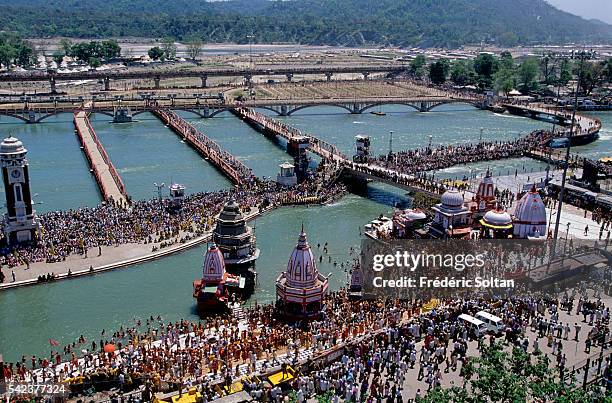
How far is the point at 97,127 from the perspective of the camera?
93.8 m

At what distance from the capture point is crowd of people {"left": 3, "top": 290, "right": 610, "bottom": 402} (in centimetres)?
2739

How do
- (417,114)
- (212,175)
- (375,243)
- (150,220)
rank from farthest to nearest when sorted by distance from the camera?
(417,114) < (212,175) < (150,220) < (375,243)

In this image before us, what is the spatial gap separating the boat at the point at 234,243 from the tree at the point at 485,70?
103 metres

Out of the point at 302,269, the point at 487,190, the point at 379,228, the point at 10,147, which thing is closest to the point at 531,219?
the point at 487,190

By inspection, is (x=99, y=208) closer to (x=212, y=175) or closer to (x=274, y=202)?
(x=274, y=202)

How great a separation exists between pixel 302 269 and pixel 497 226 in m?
15.4

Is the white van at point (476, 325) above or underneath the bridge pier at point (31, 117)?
above

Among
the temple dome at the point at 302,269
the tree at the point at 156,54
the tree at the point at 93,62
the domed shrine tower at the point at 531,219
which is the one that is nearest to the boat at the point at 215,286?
the temple dome at the point at 302,269

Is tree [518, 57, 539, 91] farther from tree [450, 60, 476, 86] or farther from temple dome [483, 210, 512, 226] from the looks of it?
temple dome [483, 210, 512, 226]

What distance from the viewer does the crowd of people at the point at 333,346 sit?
2739cm

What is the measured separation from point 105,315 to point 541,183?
38.0m

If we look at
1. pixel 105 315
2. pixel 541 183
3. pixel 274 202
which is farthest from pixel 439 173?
pixel 105 315

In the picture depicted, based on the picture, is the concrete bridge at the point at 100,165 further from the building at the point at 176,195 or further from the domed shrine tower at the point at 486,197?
the domed shrine tower at the point at 486,197

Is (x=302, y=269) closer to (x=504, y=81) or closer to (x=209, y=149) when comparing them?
(x=209, y=149)
